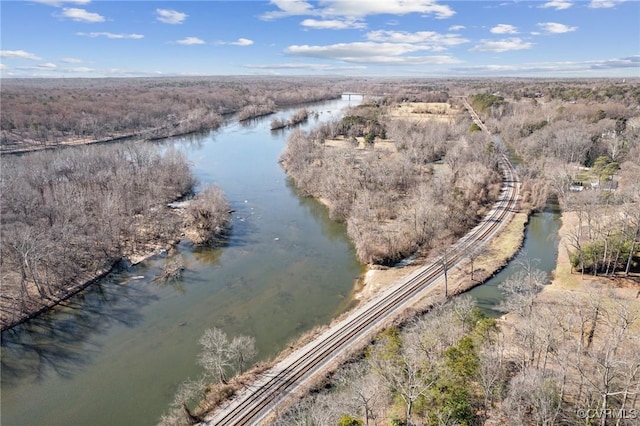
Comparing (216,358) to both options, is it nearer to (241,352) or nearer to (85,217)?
(241,352)

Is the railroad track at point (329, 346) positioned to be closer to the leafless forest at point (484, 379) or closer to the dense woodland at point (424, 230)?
the leafless forest at point (484, 379)

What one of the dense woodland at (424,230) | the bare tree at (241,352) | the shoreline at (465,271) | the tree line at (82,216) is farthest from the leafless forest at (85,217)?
the bare tree at (241,352)

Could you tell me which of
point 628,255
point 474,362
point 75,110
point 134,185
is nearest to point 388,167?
point 628,255

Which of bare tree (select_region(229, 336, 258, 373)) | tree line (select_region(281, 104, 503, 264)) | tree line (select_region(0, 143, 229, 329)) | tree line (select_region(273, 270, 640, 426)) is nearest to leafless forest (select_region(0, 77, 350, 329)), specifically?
tree line (select_region(0, 143, 229, 329))

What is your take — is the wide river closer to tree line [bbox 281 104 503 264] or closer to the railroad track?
the railroad track

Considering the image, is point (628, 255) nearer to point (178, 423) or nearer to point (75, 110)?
point (178, 423)

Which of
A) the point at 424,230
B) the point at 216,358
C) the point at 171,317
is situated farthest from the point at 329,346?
the point at 424,230
